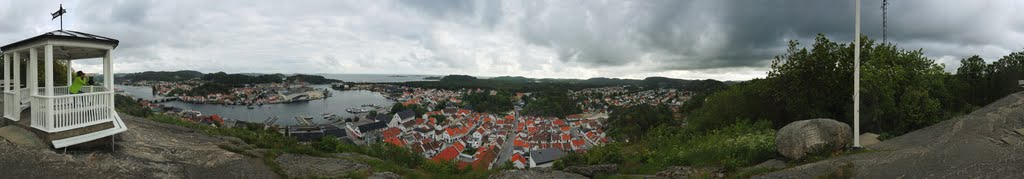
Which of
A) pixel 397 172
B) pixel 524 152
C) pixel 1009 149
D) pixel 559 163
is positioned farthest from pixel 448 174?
pixel 524 152

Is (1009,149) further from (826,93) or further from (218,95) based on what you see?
(218,95)

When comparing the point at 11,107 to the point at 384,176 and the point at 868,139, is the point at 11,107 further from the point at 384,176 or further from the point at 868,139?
the point at 868,139

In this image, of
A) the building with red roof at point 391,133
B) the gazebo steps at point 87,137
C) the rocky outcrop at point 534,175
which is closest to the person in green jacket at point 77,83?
the gazebo steps at point 87,137

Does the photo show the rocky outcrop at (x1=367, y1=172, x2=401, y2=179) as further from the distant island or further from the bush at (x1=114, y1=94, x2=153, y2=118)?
the distant island

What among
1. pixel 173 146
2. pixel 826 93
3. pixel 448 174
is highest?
pixel 826 93

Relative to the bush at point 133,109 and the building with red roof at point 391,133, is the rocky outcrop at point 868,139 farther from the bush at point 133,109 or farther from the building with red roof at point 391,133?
the building with red roof at point 391,133

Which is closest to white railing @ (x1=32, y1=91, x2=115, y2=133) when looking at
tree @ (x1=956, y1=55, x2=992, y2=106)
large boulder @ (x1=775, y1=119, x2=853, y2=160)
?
large boulder @ (x1=775, y1=119, x2=853, y2=160)
